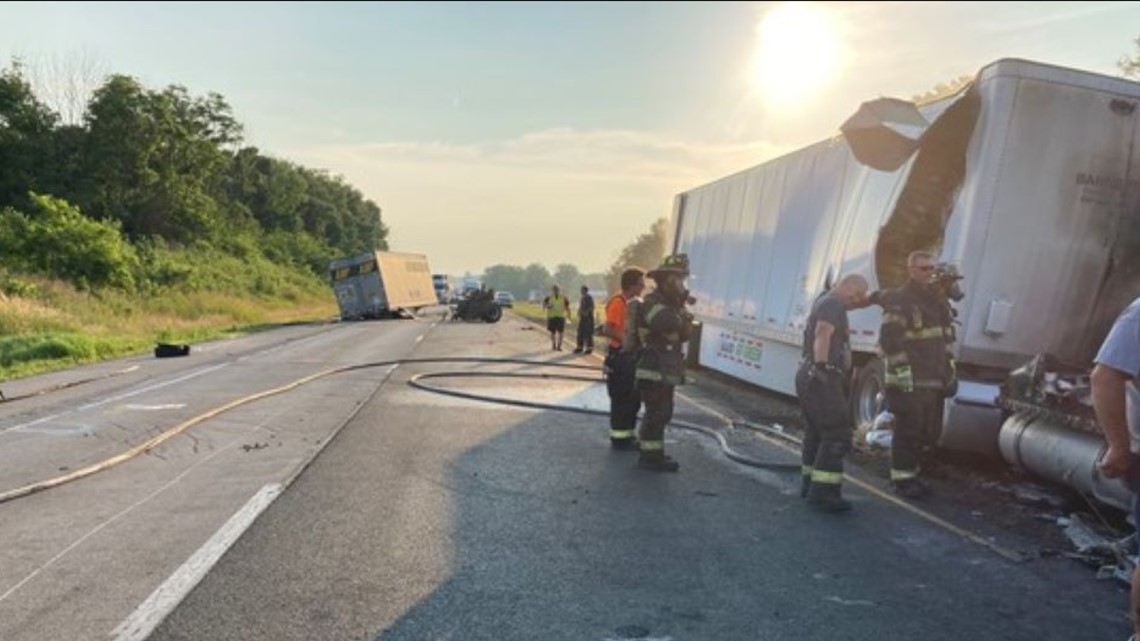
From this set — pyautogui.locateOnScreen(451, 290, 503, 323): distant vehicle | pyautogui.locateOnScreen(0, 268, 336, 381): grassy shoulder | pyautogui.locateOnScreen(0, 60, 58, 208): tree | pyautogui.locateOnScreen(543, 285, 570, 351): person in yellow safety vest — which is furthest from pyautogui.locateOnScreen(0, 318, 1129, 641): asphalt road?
pyautogui.locateOnScreen(0, 60, 58, 208): tree

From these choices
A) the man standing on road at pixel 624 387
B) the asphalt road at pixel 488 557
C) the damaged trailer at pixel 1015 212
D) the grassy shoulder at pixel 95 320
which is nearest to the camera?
the asphalt road at pixel 488 557

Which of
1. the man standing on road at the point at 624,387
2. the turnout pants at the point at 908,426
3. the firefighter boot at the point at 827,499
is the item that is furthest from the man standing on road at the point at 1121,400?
the man standing on road at the point at 624,387

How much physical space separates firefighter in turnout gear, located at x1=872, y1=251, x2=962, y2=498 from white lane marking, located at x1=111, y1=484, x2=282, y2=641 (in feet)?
14.9

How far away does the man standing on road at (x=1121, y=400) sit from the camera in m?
3.17

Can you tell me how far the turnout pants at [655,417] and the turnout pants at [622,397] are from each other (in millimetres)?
711

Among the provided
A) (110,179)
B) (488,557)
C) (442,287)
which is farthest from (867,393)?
(442,287)

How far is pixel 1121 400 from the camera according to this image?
3174 millimetres

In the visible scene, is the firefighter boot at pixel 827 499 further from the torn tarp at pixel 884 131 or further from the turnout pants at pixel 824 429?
the torn tarp at pixel 884 131

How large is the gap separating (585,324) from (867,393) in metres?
12.6

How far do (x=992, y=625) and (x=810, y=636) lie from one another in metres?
0.90

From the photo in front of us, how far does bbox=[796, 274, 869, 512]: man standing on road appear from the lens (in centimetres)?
631

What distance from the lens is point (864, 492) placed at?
6891mm

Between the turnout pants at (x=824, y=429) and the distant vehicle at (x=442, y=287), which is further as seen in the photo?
the distant vehicle at (x=442, y=287)

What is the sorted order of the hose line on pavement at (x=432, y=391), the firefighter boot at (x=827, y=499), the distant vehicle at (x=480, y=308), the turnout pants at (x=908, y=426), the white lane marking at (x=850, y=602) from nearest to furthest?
the white lane marking at (x=850, y=602)
the firefighter boot at (x=827, y=499)
the turnout pants at (x=908, y=426)
the hose line on pavement at (x=432, y=391)
the distant vehicle at (x=480, y=308)
